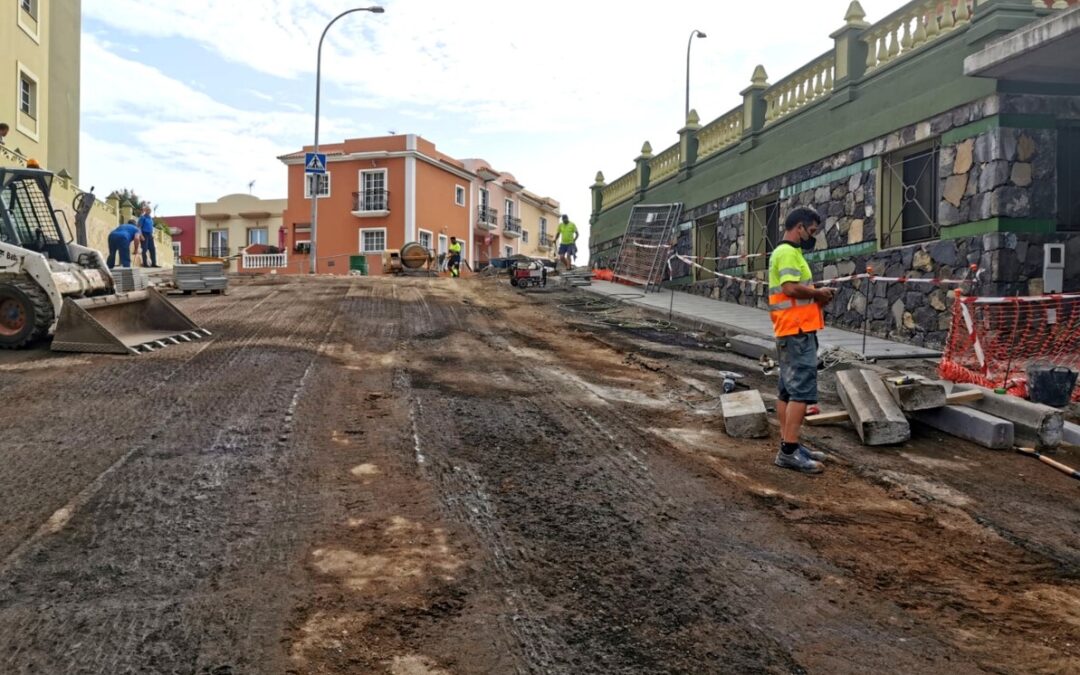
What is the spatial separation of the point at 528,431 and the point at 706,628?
3.17 meters

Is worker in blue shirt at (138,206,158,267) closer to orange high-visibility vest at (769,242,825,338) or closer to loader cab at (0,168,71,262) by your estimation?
loader cab at (0,168,71,262)

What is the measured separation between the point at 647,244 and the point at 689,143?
2.93 metres

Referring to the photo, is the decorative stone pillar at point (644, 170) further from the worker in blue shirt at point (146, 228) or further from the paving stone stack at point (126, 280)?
the paving stone stack at point (126, 280)

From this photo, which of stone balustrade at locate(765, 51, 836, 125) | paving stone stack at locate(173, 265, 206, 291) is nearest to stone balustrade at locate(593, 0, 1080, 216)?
stone balustrade at locate(765, 51, 836, 125)

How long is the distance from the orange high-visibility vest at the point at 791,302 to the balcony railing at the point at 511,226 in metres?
48.8

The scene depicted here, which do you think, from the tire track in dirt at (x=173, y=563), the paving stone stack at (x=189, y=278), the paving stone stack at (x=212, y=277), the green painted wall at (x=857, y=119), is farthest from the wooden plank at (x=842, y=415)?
Result: the paving stone stack at (x=189, y=278)

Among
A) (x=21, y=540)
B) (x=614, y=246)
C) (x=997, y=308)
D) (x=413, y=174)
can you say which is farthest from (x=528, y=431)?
(x=413, y=174)

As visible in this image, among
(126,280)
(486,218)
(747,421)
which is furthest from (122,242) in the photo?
(486,218)

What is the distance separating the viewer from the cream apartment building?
22031 millimetres

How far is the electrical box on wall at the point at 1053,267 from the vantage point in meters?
9.81

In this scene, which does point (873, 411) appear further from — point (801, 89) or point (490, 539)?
point (801, 89)

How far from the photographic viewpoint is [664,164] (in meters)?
22.6

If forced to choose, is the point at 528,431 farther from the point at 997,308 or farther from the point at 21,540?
the point at 997,308

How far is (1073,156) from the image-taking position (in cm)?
1021
